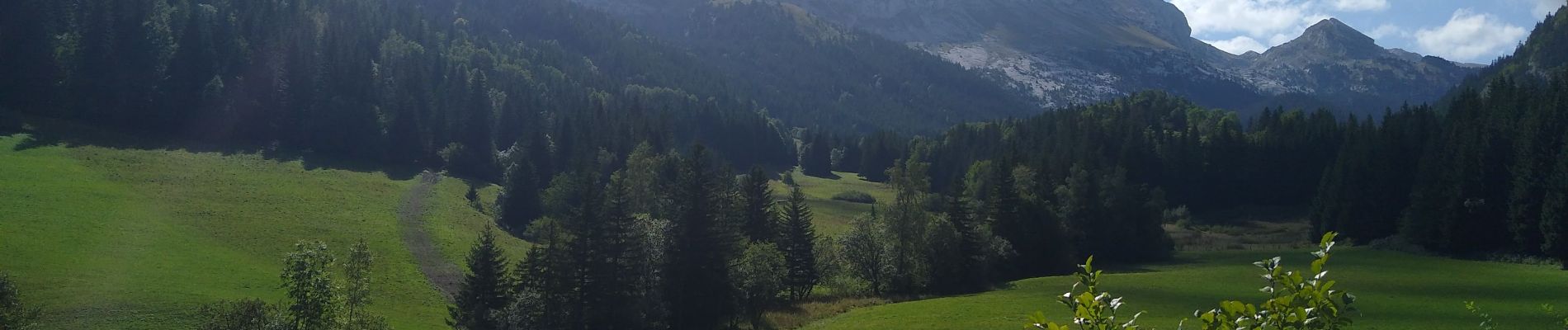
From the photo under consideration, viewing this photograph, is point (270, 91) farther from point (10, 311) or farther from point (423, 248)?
point (10, 311)

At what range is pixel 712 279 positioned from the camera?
226 feet

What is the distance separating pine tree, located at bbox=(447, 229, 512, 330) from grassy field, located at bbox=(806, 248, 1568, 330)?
21.5 m

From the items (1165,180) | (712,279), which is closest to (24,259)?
(712,279)

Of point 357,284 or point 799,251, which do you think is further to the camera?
point 799,251

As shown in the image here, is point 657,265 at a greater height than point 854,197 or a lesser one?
lesser

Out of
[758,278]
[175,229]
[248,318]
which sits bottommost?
[248,318]

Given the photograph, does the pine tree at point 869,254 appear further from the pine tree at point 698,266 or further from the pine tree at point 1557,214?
the pine tree at point 1557,214

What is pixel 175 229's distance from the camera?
79938mm

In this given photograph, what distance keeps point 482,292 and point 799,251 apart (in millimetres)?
28367

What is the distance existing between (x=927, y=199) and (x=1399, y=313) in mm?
62972

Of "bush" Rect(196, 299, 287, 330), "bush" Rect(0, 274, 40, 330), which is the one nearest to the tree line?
"bush" Rect(196, 299, 287, 330)

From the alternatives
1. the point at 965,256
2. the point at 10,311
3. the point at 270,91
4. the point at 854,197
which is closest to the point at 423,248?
the point at 10,311

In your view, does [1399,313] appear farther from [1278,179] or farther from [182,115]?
[182,115]

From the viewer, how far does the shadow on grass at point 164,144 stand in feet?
351
